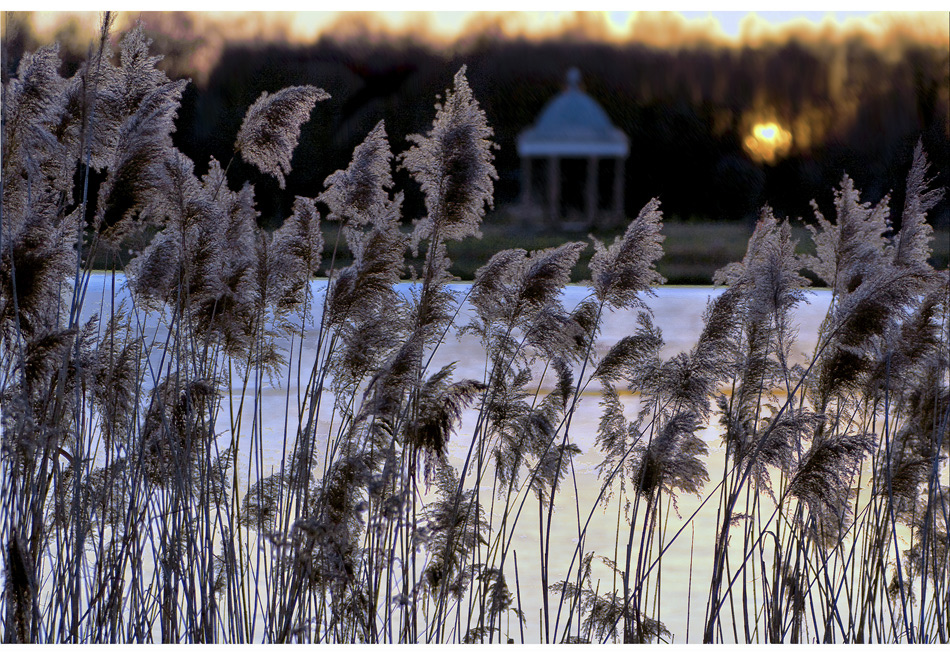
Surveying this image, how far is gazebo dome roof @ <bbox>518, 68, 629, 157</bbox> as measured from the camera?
16875mm

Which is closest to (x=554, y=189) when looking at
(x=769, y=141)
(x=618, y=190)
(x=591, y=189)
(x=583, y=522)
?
A: (x=591, y=189)

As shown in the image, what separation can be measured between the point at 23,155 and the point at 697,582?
7.86 ft

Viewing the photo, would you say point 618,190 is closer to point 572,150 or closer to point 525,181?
point 525,181

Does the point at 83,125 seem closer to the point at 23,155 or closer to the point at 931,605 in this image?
the point at 23,155

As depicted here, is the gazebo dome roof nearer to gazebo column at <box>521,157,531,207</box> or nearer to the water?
gazebo column at <box>521,157,531,207</box>

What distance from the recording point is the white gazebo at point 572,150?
1698 centimetres

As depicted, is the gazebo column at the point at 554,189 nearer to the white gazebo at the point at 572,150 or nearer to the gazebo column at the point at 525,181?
the white gazebo at the point at 572,150

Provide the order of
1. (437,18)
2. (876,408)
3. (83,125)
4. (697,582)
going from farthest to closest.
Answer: (437,18) < (697,582) < (876,408) < (83,125)

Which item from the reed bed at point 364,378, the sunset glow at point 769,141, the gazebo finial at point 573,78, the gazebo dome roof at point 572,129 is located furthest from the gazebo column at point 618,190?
the reed bed at point 364,378

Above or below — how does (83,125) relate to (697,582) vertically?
above

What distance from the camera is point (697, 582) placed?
329 centimetres

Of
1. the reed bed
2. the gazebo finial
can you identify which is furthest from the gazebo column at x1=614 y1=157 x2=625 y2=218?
the reed bed

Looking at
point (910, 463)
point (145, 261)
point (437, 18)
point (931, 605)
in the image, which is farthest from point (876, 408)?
point (437, 18)

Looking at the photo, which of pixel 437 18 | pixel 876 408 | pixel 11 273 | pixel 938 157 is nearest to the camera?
pixel 11 273
